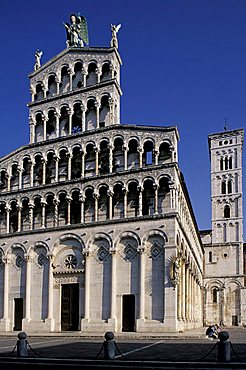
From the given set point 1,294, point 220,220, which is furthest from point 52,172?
point 220,220

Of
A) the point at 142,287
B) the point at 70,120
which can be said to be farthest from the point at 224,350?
the point at 70,120

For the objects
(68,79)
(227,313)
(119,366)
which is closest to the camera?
(119,366)

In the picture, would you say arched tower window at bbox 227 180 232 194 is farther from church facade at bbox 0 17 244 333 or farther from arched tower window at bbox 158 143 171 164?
arched tower window at bbox 158 143 171 164

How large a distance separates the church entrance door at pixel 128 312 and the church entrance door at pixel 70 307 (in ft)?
13.3

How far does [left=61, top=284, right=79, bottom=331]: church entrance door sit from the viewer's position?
39281 millimetres

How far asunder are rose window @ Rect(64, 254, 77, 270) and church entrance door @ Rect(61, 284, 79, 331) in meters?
1.42

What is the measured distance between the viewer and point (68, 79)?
44.7 metres

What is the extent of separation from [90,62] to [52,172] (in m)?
9.64

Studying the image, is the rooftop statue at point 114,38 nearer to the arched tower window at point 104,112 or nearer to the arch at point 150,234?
the arched tower window at point 104,112

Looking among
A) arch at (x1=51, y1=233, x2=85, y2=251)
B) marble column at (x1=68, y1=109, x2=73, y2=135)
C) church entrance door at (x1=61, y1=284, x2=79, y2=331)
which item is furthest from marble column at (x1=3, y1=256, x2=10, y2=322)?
marble column at (x1=68, y1=109, x2=73, y2=135)

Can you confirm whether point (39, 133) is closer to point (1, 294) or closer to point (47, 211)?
point (47, 211)

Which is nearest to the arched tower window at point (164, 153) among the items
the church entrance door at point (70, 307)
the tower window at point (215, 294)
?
the church entrance door at point (70, 307)

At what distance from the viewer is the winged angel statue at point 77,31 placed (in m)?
46.1

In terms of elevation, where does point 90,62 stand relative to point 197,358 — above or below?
above
